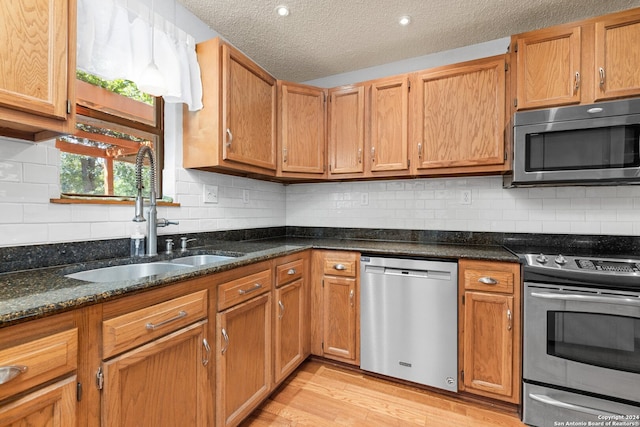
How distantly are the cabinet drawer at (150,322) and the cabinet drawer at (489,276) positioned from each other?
4.98 ft

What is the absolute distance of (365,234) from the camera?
277 cm

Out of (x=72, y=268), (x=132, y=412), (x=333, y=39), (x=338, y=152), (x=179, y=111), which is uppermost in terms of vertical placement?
(x=333, y=39)

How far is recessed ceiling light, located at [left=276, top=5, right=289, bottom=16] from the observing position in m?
1.93

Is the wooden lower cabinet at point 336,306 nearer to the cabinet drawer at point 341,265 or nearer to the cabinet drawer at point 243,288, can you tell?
the cabinet drawer at point 341,265

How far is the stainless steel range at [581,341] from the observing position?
150 centimetres

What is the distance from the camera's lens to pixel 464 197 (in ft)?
8.02

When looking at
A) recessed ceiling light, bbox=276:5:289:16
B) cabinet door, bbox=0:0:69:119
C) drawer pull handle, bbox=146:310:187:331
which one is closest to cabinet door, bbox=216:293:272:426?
drawer pull handle, bbox=146:310:187:331

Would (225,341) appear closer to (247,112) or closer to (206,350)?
(206,350)

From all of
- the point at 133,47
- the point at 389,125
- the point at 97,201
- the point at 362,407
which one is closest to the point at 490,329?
the point at 362,407

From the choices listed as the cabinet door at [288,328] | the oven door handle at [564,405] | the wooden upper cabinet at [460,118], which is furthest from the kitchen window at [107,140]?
the oven door handle at [564,405]

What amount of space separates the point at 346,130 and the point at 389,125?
0.37 meters

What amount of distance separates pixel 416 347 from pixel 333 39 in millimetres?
2305

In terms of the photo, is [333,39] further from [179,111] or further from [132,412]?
[132,412]

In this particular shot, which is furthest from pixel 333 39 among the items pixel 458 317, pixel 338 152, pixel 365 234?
pixel 458 317
